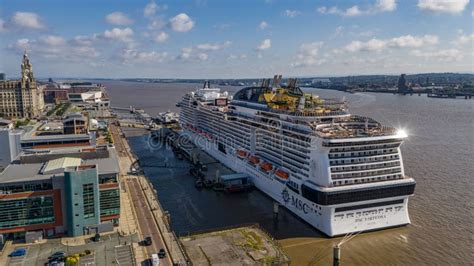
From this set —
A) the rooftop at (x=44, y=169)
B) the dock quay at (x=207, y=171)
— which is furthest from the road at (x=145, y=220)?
the dock quay at (x=207, y=171)

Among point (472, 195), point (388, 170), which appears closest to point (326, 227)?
point (388, 170)

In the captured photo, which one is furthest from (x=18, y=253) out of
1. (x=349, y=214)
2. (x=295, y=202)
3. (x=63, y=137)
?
(x=63, y=137)

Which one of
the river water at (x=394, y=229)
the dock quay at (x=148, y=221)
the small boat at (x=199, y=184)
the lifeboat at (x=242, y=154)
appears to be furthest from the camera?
the lifeboat at (x=242, y=154)

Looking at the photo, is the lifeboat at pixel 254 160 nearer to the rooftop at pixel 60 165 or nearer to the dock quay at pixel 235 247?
the dock quay at pixel 235 247

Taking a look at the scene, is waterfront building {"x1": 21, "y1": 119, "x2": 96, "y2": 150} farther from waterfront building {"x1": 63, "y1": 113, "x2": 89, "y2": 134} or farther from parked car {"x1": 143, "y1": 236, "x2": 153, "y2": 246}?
parked car {"x1": 143, "y1": 236, "x2": 153, "y2": 246}

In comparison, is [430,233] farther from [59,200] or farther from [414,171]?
[59,200]
